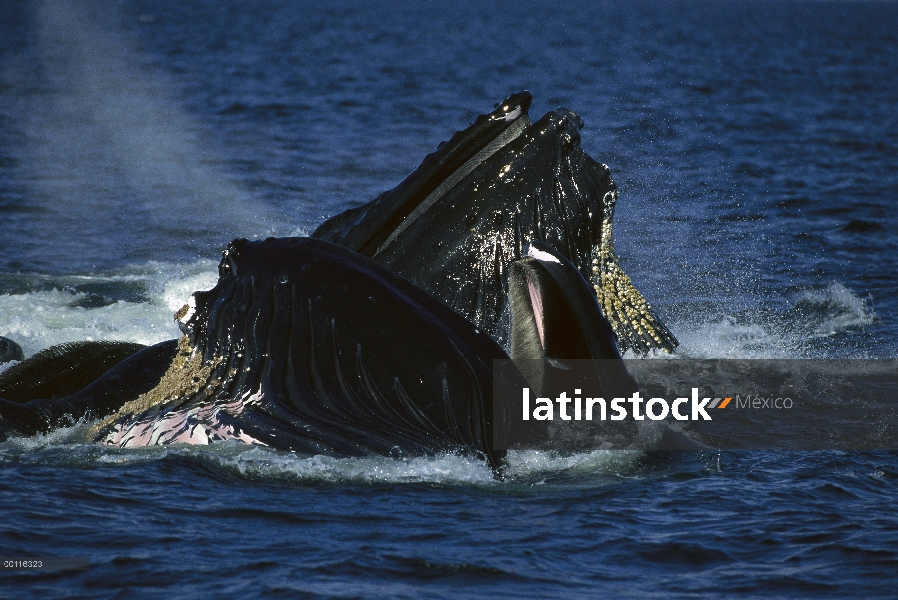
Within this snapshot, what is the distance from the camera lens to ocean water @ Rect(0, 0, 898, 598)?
5664mm

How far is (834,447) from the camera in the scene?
7965 mm

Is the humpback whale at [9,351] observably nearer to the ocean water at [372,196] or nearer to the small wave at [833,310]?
the ocean water at [372,196]

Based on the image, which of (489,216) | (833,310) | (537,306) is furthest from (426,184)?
(833,310)

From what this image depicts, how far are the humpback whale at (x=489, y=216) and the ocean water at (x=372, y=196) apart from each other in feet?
4.17

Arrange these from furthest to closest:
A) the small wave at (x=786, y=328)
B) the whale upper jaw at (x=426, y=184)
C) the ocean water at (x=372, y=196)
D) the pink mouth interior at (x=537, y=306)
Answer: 1. the small wave at (x=786, y=328)
2. the whale upper jaw at (x=426, y=184)
3. the pink mouth interior at (x=537, y=306)
4. the ocean water at (x=372, y=196)

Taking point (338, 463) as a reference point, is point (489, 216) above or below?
above

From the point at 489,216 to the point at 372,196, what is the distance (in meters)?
12.4

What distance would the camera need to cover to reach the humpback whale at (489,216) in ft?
24.3

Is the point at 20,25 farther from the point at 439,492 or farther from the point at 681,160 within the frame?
the point at 439,492

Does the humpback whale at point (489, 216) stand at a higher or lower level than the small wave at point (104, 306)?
higher

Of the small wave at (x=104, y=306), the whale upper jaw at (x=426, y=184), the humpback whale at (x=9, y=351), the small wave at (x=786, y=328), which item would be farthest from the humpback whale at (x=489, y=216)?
the small wave at (x=104, y=306)

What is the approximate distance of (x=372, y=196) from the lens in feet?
64.6

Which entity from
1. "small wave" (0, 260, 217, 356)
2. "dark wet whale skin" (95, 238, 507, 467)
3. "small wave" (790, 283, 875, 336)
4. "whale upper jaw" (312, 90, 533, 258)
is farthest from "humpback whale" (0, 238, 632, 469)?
"small wave" (790, 283, 875, 336)

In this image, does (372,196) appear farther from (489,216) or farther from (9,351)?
(489,216)
